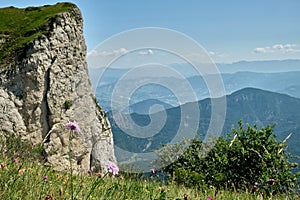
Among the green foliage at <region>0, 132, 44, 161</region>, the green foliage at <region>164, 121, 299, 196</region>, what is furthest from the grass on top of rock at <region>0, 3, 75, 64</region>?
the green foliage at <region>0, 132, 44, 161</region>

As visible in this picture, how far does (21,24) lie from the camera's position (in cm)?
2128

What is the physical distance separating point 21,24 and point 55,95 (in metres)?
5.79

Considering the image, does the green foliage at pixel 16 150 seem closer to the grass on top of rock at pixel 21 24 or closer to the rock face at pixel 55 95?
the rock face at pixel 55 95

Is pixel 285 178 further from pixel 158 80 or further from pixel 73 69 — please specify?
pixel 73 69

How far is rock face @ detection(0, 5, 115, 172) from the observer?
17938 mm

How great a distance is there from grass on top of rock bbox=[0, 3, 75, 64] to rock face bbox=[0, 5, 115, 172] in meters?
0.51

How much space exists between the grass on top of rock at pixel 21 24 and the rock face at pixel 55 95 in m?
0.51

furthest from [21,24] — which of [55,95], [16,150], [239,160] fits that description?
[16,150]

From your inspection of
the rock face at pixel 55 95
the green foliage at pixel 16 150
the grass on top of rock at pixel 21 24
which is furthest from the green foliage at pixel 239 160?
the green foliage at pixel 16 150

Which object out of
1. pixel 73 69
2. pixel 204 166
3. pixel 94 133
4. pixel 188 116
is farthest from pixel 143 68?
pixel 188 116

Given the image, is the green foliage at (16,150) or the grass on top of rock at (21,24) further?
the grass on top of rock at (21,24)

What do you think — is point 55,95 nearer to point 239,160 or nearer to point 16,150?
point 239,160

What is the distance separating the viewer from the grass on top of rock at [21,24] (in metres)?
18.8

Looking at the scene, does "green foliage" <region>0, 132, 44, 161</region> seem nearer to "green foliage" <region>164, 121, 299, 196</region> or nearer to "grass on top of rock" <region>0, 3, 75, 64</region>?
"grass on top of rock" <region>0, 3, 75, 64</region>
